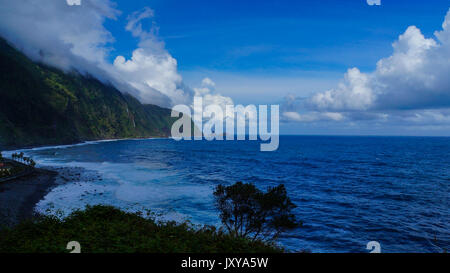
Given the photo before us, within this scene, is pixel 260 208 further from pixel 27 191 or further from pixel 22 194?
pixel 27 191

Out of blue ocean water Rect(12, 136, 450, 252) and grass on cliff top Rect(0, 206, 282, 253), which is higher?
grass on cliff top Rect(0, 206, 282, 253)

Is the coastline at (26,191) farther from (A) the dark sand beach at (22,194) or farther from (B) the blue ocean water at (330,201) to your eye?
(B) the blue ocean water at (330,201)

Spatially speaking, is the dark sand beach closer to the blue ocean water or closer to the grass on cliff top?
the blue ocean water

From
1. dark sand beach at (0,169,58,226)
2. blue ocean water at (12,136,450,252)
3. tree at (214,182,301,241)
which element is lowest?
blue ocean water at (12,136,450,252)

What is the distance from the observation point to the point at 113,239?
419 inches

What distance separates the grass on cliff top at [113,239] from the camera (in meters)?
9.76

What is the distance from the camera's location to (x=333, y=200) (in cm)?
4047

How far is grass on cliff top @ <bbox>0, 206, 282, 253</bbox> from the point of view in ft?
32.0

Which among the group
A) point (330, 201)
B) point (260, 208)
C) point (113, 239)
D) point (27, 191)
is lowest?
point (330, 201)

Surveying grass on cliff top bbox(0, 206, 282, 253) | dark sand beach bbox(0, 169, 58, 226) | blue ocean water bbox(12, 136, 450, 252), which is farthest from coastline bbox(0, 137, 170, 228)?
grass on cliff top bbox(0, 206, 282, 253)

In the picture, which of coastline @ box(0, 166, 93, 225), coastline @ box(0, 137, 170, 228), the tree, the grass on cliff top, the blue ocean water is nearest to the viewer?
the grass on cliff top

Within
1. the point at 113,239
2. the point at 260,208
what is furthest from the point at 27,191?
the point at 113,239
